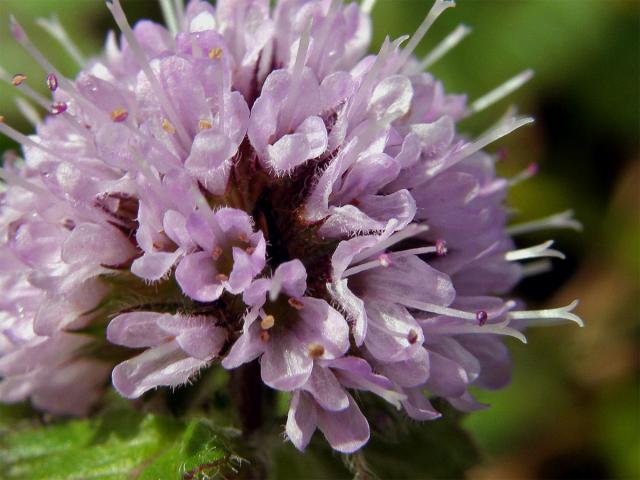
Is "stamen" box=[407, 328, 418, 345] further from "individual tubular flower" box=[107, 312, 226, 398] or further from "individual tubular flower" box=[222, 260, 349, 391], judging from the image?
"individual tubular flower" box=[107, 312, 226, 398]

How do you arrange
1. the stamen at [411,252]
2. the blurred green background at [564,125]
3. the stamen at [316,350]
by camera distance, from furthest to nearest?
the blurred green background at [564,125], the stamen at [411,252], the stamen at [316,350]

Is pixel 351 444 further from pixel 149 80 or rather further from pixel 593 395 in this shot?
pixel 593 395

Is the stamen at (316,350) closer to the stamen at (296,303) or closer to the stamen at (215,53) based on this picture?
the stamen at (296,303)

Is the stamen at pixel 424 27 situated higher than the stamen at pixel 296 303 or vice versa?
the stamen at pixel 424 27

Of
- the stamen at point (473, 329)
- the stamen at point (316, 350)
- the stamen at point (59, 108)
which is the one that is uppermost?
the stamen at point (59, 108)

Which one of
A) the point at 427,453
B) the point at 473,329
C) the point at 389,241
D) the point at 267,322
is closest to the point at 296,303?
the point at 267,322

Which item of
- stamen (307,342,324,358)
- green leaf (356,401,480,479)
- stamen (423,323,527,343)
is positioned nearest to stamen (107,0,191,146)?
stamen (307,342,324,358)

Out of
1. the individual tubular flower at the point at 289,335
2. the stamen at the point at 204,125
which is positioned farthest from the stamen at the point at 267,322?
the stamen at the point at 204,125
